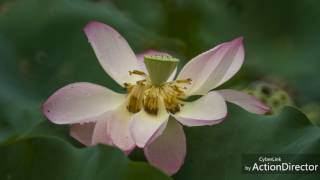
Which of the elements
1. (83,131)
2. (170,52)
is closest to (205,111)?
(83,131)

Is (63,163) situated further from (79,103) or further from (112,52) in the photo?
(112,52)

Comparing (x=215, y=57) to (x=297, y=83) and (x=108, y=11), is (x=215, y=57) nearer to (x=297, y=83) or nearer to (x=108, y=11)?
(x=108, y=11)

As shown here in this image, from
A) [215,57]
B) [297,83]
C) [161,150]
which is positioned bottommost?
[297,83]

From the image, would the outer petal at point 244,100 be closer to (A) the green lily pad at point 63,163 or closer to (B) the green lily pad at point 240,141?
(B) the green lily pad at point 240,141

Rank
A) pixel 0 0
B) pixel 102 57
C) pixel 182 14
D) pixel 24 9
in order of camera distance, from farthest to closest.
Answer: pixel 182 14, pixel 0 0, pixel 24 9, pixel 102 57

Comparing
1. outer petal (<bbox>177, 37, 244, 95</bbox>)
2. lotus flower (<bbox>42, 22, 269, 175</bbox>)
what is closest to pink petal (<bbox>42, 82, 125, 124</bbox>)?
lotus flower (<bbox>42, 22, 269, 175</bbox>)

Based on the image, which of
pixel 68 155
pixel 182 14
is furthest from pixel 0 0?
pixel 68 155

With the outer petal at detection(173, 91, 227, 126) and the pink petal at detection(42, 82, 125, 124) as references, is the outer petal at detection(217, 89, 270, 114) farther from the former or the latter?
the pink petal at detection(42, 82, 125, 124)
